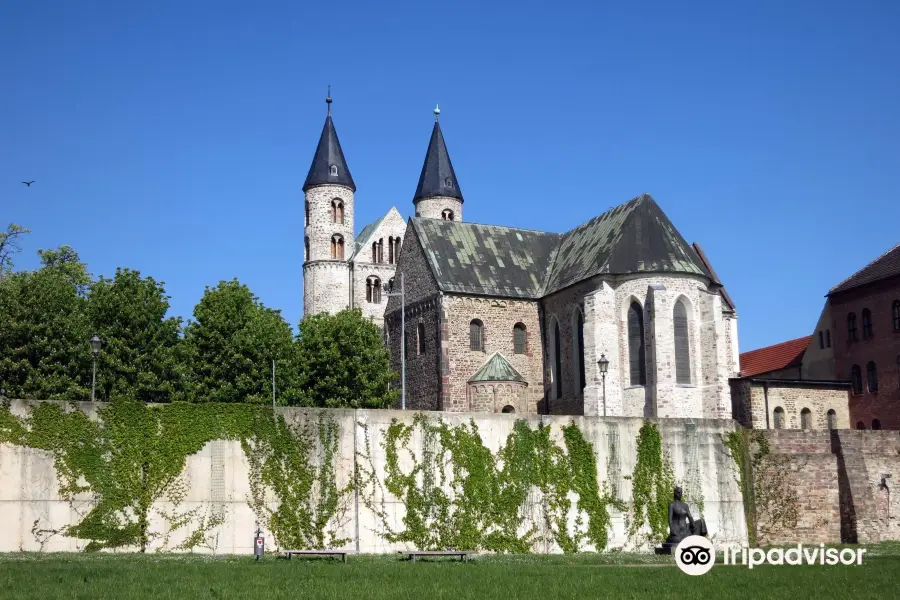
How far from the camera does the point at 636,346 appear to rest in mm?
46500

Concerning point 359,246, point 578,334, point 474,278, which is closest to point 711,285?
point 578,334

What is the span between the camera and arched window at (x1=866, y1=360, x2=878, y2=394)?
54.5m

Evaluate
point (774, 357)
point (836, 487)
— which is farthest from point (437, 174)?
point (836, 487)

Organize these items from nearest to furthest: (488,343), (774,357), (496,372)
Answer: (496,372) → (488,343) → (774,357)

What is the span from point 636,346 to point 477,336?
7.83m

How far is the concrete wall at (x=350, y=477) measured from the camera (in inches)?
1060

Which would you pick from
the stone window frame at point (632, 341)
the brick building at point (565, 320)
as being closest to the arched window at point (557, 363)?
the brick building at point (565, 320)

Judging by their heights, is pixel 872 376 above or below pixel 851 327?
below

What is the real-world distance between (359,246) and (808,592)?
7320cm

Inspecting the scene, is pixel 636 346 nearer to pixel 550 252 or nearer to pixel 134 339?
pixel 550 252

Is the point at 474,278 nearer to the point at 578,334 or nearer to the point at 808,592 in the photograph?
the point at 578,334

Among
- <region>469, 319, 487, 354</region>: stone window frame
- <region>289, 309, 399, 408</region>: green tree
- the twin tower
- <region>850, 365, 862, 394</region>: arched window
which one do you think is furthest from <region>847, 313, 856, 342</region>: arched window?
the twin tower

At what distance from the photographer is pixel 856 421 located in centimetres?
5441

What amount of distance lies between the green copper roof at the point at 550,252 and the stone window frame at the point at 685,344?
1.40m
